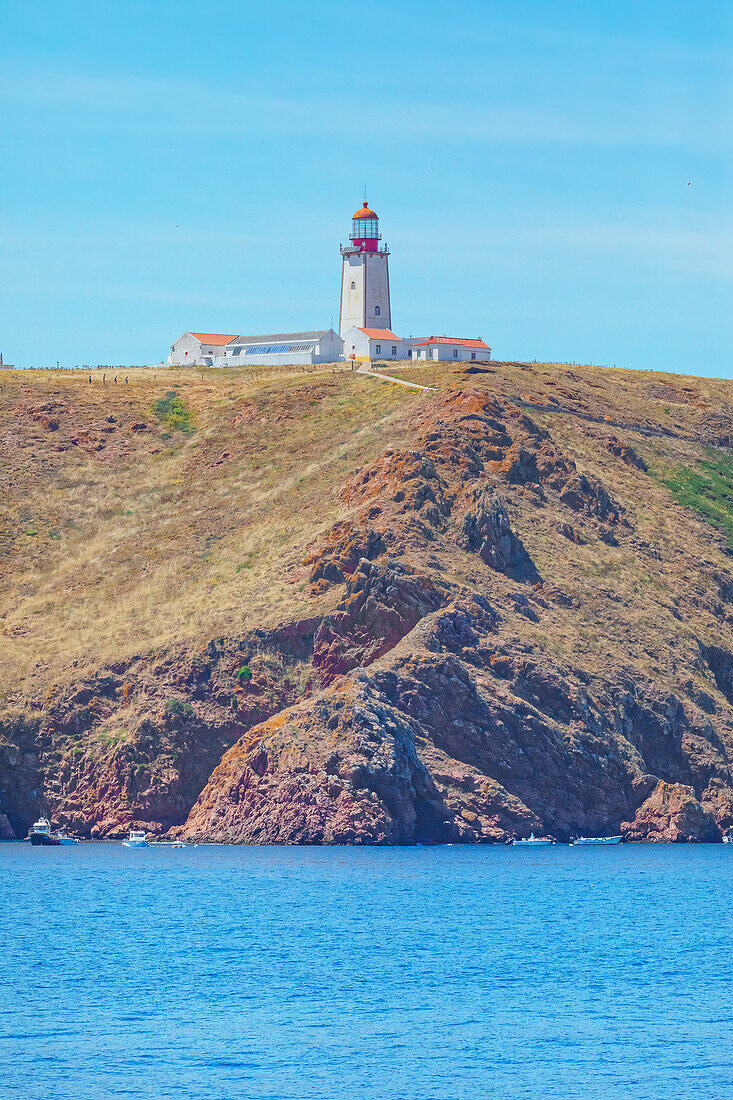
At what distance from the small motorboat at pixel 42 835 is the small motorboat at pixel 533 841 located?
96.2ft

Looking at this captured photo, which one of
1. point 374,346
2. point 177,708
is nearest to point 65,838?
point 177,708

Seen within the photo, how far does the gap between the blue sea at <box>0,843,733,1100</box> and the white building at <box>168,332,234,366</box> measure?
96.6m

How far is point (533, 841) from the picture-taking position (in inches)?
4122

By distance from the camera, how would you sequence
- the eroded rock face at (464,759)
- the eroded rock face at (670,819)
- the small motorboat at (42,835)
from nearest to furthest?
the eroded rock face at (464,759)
the eroded rock face at (670,819)
the small motorboat at (42,835)

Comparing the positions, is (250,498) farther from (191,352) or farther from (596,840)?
(191,352)

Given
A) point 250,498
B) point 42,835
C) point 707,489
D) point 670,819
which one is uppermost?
point 707,489

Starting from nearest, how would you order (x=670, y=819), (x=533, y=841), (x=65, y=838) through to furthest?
(x=533, y=841) < (x=670, y=819) < (x=65, y=838)

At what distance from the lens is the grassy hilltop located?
110 m

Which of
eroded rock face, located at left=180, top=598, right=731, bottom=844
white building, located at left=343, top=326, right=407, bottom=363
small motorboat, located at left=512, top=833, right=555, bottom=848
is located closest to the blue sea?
small motorboat, located at left=512, top=833, right=555, bottom=848

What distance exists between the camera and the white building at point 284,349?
18400cm

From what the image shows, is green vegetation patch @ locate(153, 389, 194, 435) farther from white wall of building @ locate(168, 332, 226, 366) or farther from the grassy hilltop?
white wall of building @ locate(168, 332, 226, 366)

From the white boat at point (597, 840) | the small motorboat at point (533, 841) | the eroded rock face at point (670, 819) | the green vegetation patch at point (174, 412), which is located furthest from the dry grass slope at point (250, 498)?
the small motorboat at point (533, 841)

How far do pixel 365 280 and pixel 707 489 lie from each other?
49.4 metres

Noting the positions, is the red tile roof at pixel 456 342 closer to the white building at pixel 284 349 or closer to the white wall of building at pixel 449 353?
the white wall of building at pixel 449 353
